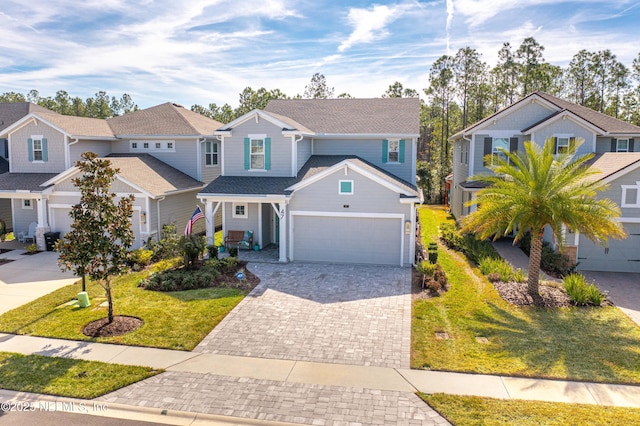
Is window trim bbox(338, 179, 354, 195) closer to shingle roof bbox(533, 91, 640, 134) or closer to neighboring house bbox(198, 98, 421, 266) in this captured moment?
neighboring house bbox(198, 98, 421, 266)

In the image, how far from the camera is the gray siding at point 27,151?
79.0 feet

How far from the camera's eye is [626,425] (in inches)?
318

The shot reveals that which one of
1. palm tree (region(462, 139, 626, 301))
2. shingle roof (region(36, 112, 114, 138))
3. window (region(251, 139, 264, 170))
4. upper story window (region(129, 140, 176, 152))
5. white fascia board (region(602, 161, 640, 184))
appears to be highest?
shingle roof (region(36, 112, 114, 138))

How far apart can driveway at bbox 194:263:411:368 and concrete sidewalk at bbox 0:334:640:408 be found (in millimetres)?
395

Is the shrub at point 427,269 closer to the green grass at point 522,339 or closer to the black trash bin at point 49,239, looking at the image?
the green grass at point 522,339

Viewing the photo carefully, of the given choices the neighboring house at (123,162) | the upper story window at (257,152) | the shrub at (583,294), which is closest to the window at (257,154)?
the upper story window at (257,152)

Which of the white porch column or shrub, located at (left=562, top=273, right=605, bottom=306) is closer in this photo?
shrub, located at (left=562, top=273, right=605, bottom=306)

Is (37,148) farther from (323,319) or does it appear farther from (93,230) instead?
(323,319)

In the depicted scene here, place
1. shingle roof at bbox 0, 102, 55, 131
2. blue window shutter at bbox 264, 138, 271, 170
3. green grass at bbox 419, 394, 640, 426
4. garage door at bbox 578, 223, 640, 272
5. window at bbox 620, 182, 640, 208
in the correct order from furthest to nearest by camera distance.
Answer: shingle roof at bbox 0, 102, 55, 131 < blue window shutter at bbox 264, 138, 271, 170 < garage door at bbox 578, 223, 640, 272 < window at bbox 620, 182, 640, 208 < green grass at bbox 419, 394, 640, 426

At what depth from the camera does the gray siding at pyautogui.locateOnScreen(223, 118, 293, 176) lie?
21.4m

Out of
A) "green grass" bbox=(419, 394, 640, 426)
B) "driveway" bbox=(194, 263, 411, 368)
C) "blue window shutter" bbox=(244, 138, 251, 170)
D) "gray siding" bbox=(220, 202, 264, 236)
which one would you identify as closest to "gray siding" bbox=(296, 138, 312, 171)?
"blue window shutter" bbox=(244, 138, 251, 170)

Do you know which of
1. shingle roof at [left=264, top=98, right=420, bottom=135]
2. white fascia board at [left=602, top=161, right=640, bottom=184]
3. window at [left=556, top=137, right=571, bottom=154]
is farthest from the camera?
shingle roof at [left=264, top=98, right=420, bottom=135]

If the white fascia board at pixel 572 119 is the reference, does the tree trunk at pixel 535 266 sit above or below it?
below

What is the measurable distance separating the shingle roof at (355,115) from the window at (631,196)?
30.0ft
